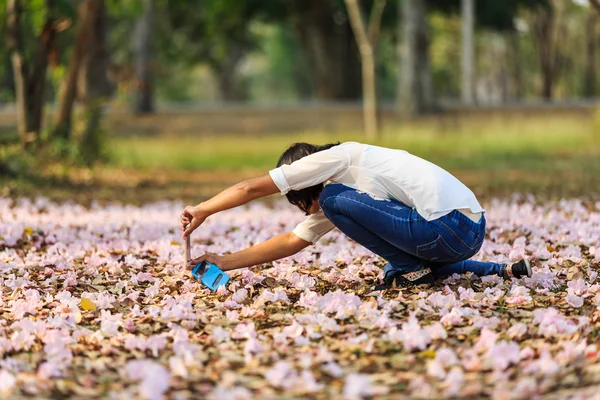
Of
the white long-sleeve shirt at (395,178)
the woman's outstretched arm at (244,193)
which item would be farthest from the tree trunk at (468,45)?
the woman's outstretched arm at (244,193)

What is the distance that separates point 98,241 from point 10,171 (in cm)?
557

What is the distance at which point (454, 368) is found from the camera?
4383 millimetres

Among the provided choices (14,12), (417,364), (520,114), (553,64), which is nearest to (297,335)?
(417,364)

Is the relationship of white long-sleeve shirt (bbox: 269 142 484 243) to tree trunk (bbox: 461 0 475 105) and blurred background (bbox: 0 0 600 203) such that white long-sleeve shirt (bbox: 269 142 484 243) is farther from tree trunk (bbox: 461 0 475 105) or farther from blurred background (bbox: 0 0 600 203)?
tree trunk (bbox: 461 0 475 105)

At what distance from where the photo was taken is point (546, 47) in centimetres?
3959

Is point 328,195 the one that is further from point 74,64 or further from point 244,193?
point 74,64

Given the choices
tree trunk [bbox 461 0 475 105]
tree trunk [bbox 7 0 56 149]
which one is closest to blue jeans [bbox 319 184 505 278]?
tree trunk [bbox 7 0 56 149]

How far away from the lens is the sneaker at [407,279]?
5.87 meters

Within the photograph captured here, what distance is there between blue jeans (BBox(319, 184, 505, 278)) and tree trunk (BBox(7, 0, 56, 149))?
9618 mm

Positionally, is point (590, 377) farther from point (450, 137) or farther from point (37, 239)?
point (450, 137)

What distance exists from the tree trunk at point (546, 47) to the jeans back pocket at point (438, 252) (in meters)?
34.5

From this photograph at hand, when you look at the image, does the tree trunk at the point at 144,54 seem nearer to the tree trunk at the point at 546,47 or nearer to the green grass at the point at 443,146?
the green grass at the point at 443,146

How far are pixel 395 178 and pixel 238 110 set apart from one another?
22235 mm

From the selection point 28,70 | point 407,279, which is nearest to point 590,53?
point 28,70
